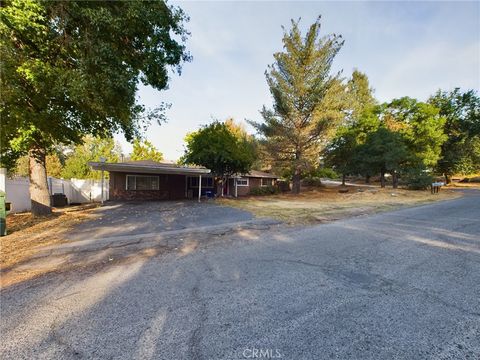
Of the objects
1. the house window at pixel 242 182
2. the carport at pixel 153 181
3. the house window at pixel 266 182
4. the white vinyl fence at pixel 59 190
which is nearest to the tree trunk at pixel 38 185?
the white vinyl fence at pixel 59 190

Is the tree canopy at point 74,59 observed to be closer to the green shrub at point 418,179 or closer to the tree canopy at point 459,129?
the green shrub at point 418,179

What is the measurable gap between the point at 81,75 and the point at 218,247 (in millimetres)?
5631

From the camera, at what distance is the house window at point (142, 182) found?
17.0 metres

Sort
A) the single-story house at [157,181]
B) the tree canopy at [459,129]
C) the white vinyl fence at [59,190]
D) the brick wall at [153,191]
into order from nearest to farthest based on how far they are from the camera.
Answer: the white vinyl fence at [59,190] → the single-story house at [157,181] → the brick wall at [153,191] → the tree canopy at [459,129]

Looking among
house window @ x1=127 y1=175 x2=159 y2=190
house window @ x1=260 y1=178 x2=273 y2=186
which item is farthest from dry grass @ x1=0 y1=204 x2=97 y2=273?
house window @ x1=260 y1=178 x2=273 y2=186

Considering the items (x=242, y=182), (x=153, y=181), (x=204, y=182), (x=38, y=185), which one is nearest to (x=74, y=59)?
(x=38, y=185)

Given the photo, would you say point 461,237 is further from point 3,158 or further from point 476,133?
point 476,133

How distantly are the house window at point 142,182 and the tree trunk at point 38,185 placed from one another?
751 centimetres

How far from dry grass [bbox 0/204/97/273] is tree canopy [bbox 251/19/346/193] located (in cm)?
1538

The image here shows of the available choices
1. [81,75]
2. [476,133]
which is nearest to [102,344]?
[81,75]

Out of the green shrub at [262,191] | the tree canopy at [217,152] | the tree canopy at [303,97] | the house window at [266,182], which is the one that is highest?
the tree canopy at [303,97]

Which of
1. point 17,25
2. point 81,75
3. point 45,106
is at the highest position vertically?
point 17,25

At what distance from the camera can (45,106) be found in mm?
7184

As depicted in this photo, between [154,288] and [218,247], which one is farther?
[218,247]
